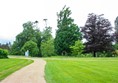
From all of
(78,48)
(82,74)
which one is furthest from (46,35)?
(82,74)

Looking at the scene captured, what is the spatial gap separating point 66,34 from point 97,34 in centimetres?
1118

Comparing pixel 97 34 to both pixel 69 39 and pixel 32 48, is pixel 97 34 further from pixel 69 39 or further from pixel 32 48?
pixel 32 48

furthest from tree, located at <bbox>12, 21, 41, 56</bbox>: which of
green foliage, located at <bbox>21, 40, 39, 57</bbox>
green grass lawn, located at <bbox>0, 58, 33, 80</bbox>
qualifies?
green grass lawn, located at <bbox>0, 58, 33, 80</bbox>

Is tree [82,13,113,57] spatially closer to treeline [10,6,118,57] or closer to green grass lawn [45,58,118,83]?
treeline [10,6,118,57]

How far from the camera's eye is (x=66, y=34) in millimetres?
82312

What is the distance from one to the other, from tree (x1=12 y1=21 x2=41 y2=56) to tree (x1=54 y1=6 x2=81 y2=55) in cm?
640

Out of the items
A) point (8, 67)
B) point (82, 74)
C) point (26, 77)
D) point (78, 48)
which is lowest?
point (26, 77)

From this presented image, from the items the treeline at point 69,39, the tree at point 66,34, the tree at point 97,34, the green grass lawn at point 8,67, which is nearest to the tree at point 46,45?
the treeline at point 69,39

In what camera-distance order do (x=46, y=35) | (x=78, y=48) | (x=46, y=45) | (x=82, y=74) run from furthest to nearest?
(x=46, y=35)
(x=46, y=45)
(x=78, y=48)
(x=82, y=74)

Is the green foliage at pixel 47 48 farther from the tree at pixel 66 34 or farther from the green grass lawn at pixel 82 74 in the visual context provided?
the green grass lawn at pixel 82 74

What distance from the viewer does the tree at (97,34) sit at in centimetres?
7356

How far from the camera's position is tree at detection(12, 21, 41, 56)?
81.0 m

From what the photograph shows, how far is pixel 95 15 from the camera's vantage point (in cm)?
7675

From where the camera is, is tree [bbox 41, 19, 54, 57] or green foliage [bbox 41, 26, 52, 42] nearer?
tree [bbox 41, 19, 54, 57]
